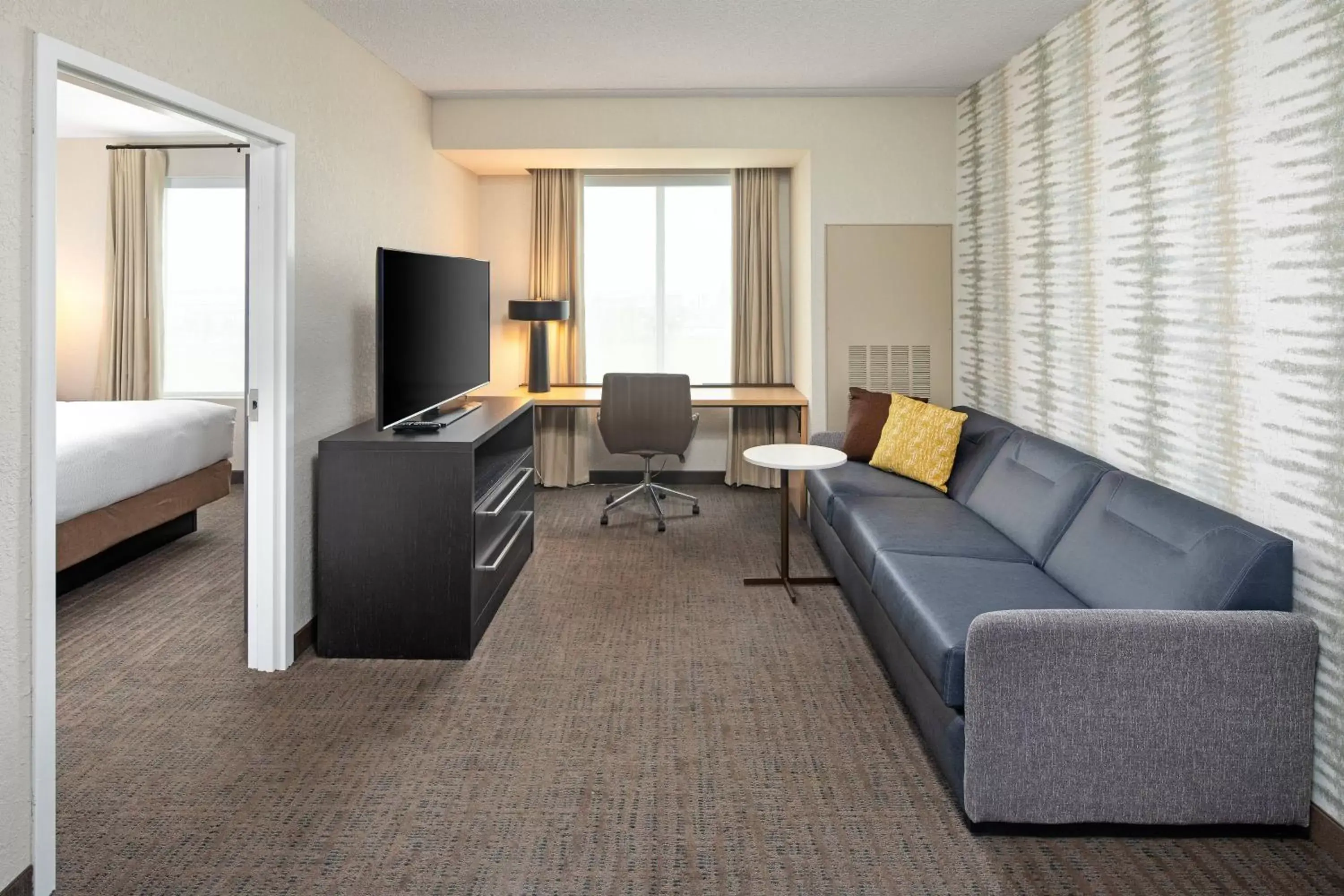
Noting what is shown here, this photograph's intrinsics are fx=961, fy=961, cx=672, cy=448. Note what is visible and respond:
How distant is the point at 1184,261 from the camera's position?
3066 millimetres

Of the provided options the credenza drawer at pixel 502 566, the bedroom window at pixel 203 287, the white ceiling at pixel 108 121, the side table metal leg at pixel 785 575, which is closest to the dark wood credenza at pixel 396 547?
the credenza drawer at pixel 502 566

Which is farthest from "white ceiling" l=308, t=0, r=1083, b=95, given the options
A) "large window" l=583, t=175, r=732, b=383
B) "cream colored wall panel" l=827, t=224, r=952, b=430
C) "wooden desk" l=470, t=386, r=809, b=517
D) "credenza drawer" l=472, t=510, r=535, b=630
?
"credenza drawer" l=472, t=510, r=535, b=630

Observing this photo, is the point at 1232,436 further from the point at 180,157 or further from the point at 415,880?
the point at 180,157

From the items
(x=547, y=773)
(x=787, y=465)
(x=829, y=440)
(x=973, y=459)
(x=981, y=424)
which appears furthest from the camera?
(x=829, y=440)

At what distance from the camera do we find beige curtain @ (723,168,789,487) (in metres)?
6.73

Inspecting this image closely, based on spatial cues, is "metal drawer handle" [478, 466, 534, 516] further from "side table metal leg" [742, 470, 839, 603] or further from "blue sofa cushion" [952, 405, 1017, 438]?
"blue sofa cushion" [952, 405, 1017, 438]

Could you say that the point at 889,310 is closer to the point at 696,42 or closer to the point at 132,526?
the point at 696,42

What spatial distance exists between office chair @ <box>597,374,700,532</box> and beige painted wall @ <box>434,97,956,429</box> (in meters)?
1.21

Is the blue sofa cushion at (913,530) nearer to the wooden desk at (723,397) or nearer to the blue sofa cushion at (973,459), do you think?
the blue sofa cushion at (973,459)

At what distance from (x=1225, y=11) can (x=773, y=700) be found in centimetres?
253

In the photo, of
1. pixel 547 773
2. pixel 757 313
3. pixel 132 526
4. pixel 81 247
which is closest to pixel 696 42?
pixel 757 313

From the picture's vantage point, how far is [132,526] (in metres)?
4.71

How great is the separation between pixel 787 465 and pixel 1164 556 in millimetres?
1715

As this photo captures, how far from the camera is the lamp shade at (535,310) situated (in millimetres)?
6473
